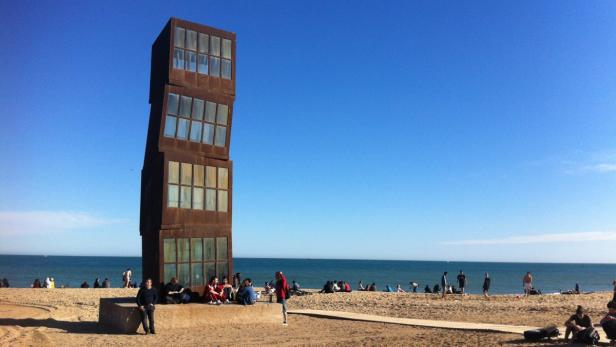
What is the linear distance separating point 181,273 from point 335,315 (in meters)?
5.69

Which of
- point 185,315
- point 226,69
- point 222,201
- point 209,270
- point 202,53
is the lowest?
point 185,315

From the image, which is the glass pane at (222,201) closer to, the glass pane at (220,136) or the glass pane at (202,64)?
the glass pane at (220,136)

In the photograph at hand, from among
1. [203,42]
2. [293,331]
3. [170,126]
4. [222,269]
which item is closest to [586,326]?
[293,331]

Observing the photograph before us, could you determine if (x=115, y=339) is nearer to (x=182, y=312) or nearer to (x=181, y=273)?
(x=182, y=312)

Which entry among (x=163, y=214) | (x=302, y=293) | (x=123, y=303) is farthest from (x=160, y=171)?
(x=302, y=293)

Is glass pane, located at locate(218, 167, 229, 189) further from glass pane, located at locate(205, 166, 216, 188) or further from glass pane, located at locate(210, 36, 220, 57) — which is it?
glass pane, located at locate(210, 36, 220, 57)

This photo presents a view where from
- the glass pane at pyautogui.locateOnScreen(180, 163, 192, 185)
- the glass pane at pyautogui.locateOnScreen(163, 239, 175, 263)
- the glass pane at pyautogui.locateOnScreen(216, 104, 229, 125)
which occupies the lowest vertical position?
the glass pane at pyautogui.locateOnScreen(163, 239, 175, 263)

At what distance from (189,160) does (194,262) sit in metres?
3.65

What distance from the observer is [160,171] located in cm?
1988

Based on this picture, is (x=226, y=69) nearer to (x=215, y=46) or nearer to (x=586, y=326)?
(x=215, y=46)

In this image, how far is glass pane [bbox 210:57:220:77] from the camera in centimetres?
2141

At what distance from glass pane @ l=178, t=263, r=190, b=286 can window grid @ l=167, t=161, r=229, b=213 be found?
206 centimetres

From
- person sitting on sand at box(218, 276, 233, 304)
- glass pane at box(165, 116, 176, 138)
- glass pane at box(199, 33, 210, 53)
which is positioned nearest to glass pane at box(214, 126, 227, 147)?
glass pane at box(165, 116, 176, 138)

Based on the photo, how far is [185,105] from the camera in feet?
67.6
